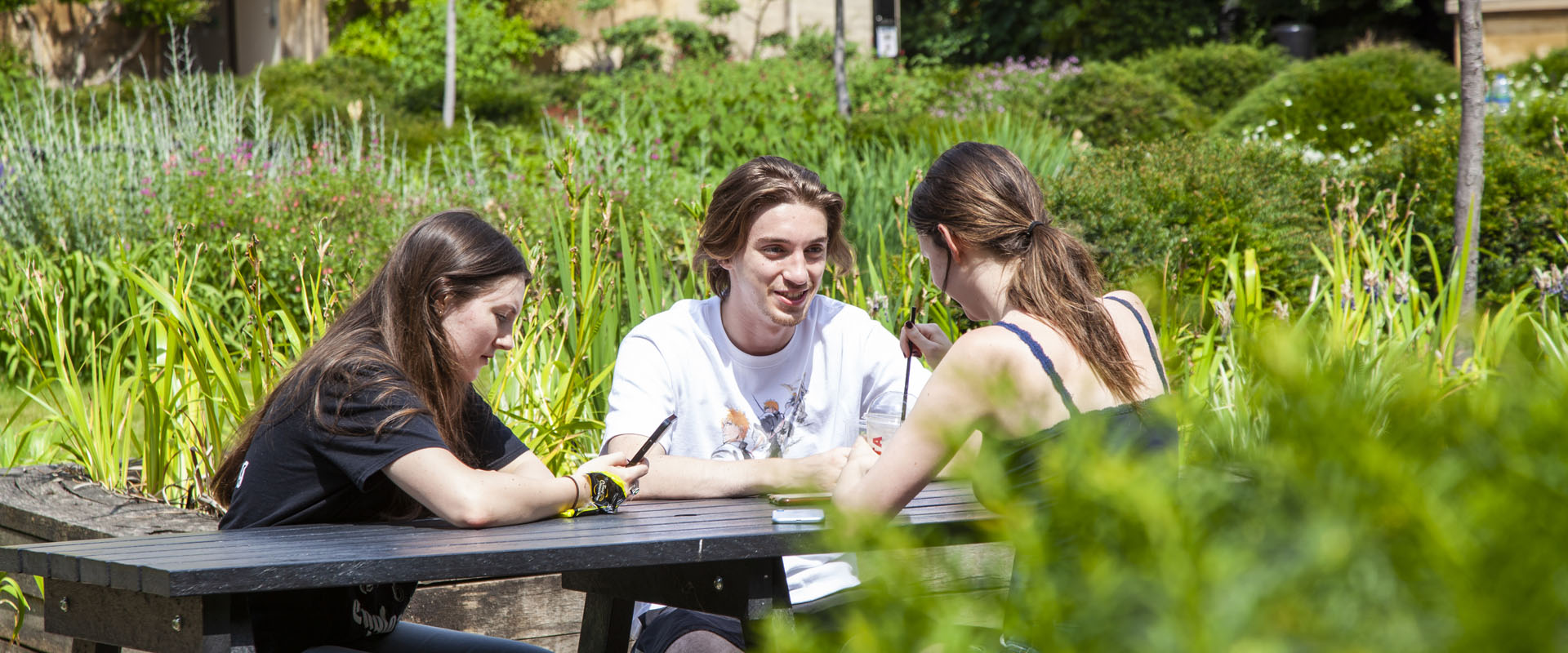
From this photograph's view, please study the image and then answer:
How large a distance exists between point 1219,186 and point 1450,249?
1.25 metres

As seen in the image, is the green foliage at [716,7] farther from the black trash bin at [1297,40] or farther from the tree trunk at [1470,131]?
the tree trunk at [1470,131]

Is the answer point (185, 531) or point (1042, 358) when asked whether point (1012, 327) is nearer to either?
point (1042, 358)

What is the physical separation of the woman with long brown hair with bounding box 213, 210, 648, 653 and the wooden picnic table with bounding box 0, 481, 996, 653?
2.8 inches

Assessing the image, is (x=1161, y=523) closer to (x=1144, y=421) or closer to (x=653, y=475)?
(x=1144, y=421)

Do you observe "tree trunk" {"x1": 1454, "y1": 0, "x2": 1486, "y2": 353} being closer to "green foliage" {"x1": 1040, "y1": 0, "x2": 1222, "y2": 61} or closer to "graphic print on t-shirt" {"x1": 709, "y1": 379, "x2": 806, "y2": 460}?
"graphic print on t-shirt" {"x1": 709, "y1": 379, "x2": 806, "y2": 460}

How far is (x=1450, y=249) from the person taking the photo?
548 cm

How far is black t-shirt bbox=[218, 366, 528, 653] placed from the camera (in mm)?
1945

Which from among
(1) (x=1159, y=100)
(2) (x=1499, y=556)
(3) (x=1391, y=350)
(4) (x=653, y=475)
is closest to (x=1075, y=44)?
(1) (x=1159, y=100)

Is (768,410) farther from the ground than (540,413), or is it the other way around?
(768,410)

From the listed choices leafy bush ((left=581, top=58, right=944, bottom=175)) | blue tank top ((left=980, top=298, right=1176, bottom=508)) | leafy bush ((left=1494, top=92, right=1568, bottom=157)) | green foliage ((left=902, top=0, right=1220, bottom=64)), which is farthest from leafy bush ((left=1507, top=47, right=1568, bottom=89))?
blue tank top ((left=980, top=298, right=1176, bottom=508))

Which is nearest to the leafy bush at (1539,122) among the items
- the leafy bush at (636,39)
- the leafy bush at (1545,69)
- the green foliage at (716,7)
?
the leafy bush at (1545,69)

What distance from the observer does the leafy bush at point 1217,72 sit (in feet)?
50.3

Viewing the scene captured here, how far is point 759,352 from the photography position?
271cm

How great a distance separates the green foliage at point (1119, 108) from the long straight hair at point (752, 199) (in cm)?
888
